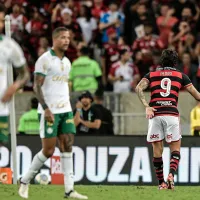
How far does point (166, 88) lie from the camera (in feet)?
50.1

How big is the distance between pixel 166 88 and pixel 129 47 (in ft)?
32.8

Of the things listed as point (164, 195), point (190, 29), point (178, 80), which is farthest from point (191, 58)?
point (164, 195)

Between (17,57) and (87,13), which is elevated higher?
(87,13)

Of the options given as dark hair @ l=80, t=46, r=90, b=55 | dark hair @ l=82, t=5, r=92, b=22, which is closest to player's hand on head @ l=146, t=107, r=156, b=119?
dark hair @ l=80, t=46, r=90, b=55

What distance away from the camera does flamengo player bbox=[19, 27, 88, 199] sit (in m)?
13.3

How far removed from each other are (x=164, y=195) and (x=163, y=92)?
6.36 ft

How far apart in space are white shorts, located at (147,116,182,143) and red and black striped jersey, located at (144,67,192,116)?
10 cm

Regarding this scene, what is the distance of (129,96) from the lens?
73.8ft

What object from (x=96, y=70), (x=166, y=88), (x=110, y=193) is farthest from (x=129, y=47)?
(x=110, y=193)

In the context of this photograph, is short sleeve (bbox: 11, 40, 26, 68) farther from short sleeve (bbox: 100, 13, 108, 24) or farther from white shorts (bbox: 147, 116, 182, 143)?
short sleeve (bbox: 100, 13, 108, 24)

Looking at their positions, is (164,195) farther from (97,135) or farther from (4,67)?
(97,135)

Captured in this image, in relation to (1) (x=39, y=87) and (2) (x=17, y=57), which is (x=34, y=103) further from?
(2) (x=17, y=57)

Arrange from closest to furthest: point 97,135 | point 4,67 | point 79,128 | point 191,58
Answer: point 4,67 < point 97,135 < point 79,128 < point 191,58

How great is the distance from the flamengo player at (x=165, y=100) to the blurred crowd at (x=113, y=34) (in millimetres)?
7403
